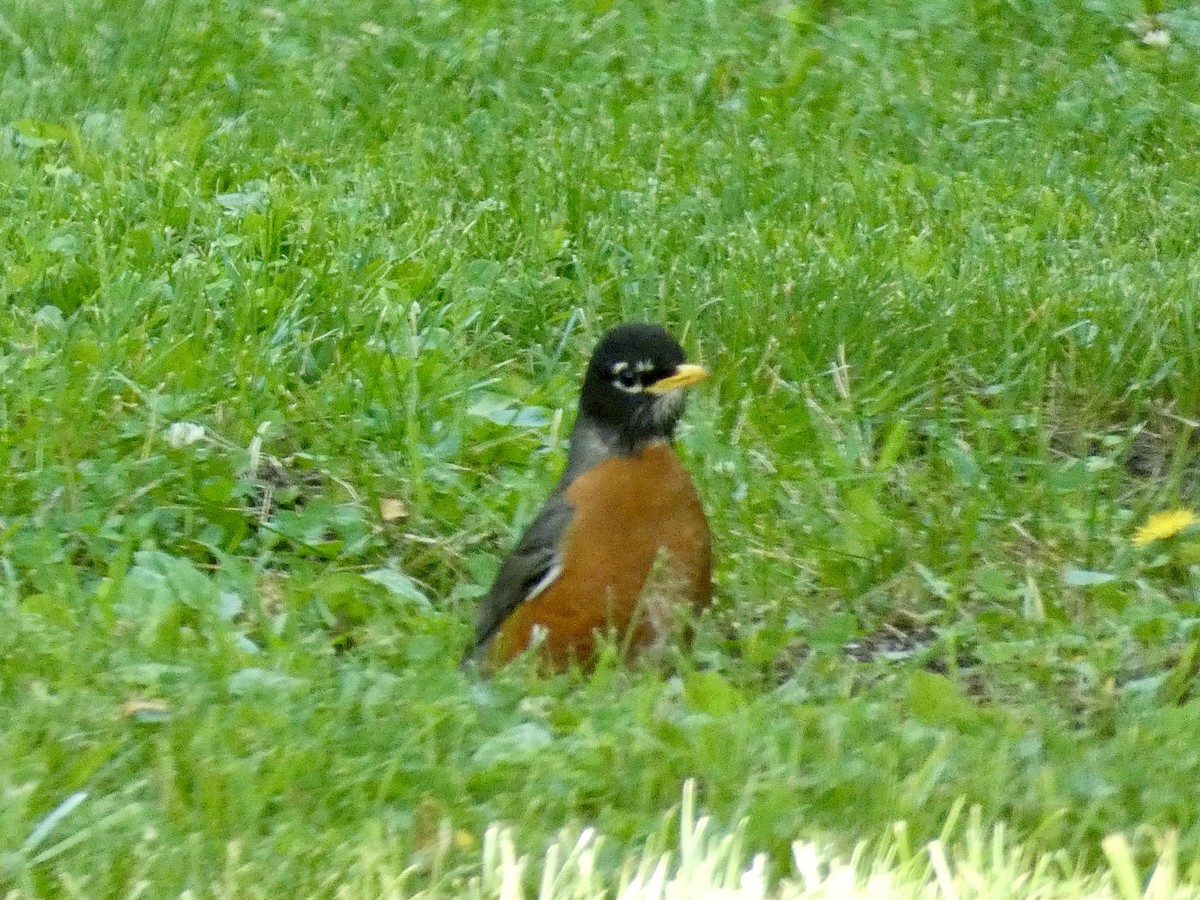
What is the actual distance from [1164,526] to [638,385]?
3.71 feet

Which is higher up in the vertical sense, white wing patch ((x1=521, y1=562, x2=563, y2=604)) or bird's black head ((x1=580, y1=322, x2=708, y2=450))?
bird's black head ((x1=580, y1=322, x2=708, y2=450))

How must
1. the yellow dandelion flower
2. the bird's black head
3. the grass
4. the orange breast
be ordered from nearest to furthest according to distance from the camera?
1. the grass
2. the orange breast
3. the bird's black head
4. the yellow dandelion flower

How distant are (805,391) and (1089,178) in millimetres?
1963

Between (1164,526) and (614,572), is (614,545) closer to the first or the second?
(614,572)

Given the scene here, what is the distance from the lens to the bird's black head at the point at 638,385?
3.99 metres

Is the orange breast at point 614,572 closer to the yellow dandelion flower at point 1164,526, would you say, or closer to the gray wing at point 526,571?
the gray wing at point 526,571

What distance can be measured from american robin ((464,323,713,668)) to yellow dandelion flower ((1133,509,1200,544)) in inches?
38.8

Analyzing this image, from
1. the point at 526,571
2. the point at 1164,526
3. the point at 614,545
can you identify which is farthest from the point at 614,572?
the point at 1164,526

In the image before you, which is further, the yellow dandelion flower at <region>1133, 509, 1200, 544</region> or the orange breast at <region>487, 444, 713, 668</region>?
the yellow dandelion flower at <region>1133, 509, 1200, 544</region>

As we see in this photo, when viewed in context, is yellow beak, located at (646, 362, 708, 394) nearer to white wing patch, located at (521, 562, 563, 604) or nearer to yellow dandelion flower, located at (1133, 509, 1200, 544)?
white wing patch, located at (521, 562, 563, 604)

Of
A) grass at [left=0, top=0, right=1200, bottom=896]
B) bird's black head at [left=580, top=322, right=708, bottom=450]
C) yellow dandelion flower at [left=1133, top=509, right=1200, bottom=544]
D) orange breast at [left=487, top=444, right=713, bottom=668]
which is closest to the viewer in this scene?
grass at [left=0, top=0, right=1200, bottom=896]

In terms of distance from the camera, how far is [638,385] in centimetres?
403

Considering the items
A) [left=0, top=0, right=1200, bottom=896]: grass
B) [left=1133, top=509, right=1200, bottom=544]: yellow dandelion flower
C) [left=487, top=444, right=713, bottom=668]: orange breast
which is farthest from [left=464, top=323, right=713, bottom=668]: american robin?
[left=1133, top=509, right=1200, bottom=544]: yellow dandelion flower

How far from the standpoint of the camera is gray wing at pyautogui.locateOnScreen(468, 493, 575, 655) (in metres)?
3.78
